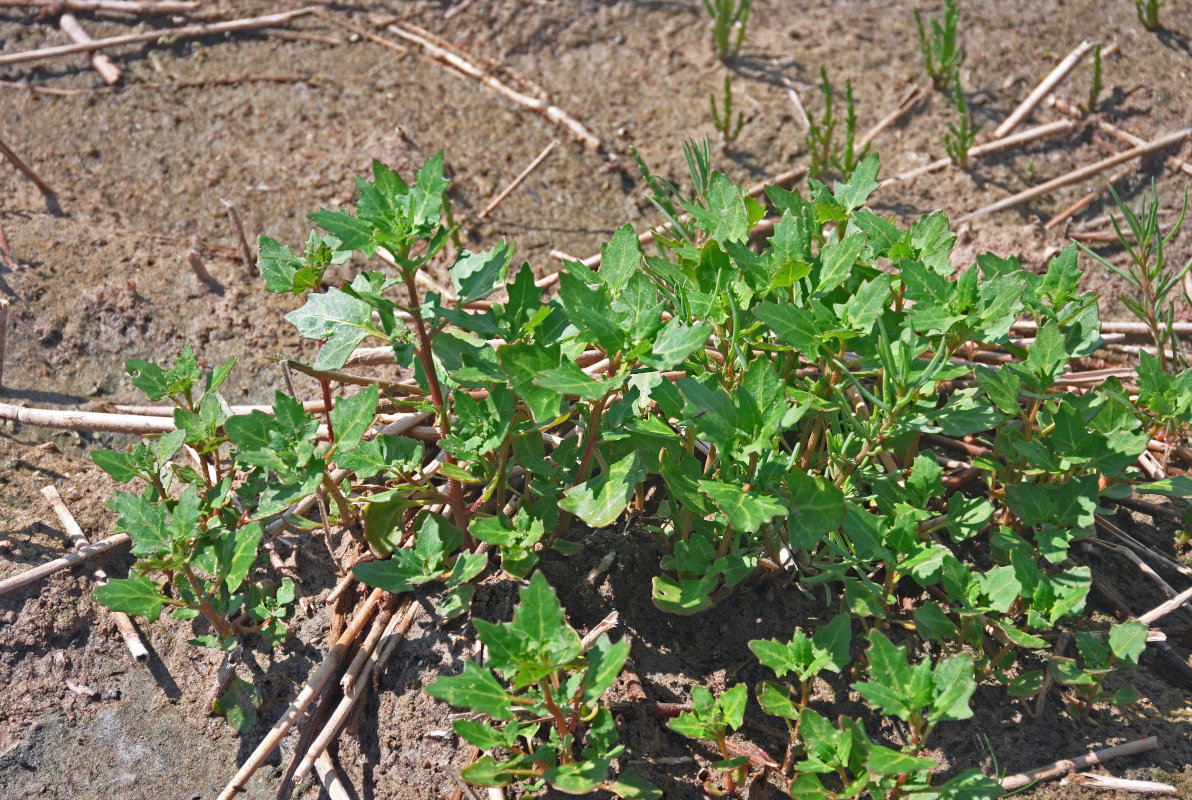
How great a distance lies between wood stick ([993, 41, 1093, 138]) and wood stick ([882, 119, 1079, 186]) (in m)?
0.07

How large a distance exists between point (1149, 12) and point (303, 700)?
4.77m

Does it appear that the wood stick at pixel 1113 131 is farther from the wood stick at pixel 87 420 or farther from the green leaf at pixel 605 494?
the wood stick at pixel 87 420

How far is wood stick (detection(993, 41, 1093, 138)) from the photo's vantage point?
4133mm

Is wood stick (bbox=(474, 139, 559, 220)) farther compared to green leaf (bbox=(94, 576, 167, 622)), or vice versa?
wood stick (bbox=(474, 139, 559, 220))

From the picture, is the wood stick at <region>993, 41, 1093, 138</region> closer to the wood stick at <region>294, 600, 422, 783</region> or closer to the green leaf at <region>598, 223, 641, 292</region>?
the green leaf at <region>598, 223, 641, 292</region>

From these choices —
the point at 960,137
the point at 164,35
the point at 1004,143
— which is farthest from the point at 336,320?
the point at 1004,143

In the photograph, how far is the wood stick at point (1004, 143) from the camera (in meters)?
3.96

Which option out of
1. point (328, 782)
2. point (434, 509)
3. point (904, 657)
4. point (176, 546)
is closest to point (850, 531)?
point (904, 657)

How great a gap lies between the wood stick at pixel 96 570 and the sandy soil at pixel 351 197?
0.04 m

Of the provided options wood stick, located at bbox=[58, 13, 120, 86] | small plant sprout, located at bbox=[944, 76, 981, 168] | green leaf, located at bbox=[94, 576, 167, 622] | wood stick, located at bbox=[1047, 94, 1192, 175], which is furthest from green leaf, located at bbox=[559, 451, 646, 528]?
wood stick, located at bbox=[58, 13, 120, 86]

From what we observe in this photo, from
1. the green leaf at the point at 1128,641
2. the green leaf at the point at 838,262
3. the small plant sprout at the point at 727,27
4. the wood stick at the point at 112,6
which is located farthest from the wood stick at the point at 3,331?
the green leaf at the point at 1128,641

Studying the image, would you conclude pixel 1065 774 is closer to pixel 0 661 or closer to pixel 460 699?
pixel 460 699

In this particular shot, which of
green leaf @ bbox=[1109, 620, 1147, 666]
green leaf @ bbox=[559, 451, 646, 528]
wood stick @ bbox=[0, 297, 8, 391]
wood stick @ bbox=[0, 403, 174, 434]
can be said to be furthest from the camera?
wood stick @ bbox=[0, 297, 8, 391]

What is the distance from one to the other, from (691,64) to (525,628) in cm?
340
